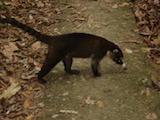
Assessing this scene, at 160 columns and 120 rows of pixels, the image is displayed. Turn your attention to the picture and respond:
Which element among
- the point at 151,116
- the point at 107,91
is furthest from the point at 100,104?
the point at 151,116

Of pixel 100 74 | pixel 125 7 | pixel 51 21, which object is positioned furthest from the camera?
pixel 125 7

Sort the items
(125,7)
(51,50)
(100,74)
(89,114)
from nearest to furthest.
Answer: (89,114) → (51,50) → (100,74) → (125,7)

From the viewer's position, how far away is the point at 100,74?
21.6 feet

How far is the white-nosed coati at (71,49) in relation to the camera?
6.19 metres

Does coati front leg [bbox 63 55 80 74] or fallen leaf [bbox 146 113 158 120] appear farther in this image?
coati front leg [bbox 63 55 80 74]

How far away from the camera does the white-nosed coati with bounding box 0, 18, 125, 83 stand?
20.3 ft

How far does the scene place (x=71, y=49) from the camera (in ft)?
20.7

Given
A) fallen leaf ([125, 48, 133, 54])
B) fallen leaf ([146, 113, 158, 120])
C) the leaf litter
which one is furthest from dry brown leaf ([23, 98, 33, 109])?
fallen leaf ([125, 48, 133, 54])

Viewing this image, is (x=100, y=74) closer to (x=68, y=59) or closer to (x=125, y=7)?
(x=68, y=59)

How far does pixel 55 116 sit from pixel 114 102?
88 centimetres

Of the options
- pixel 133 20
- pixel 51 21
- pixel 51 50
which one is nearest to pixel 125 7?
pixel 133 20

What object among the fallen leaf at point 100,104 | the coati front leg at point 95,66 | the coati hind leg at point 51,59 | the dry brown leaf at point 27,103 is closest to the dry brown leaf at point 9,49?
the coati hind leg at point 51,59

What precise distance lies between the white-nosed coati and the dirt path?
21 cm

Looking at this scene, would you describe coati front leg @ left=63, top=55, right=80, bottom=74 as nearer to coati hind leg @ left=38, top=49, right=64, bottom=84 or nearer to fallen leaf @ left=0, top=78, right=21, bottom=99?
coati hind leg @ left=38, top=49, right=64, bottom=84
